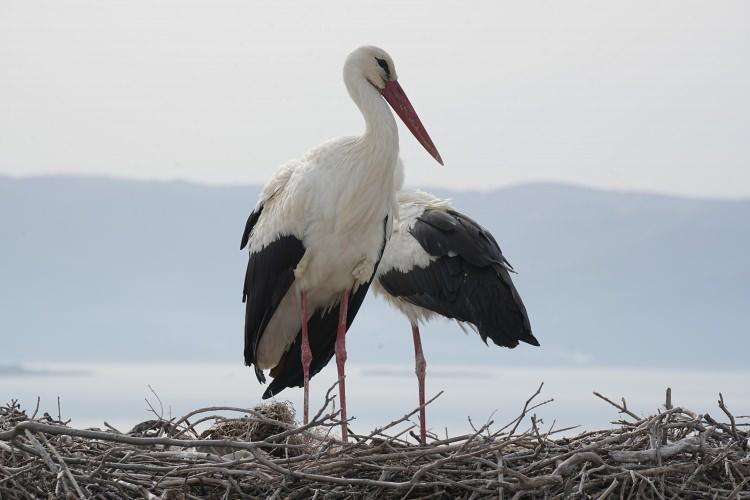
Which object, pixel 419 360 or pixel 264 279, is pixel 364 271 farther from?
pixel 419 360

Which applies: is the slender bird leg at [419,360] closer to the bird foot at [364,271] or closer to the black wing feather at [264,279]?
the black wing feather at [264,279]

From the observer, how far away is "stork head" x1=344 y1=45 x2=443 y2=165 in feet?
21.0

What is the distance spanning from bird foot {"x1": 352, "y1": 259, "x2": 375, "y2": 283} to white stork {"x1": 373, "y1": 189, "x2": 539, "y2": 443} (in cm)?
99

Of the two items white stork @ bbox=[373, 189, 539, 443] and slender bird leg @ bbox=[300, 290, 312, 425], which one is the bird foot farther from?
white stork @ bbox=[373, 189, 539, 443]

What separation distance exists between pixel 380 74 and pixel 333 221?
2.46ft

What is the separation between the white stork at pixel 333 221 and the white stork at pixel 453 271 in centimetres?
85

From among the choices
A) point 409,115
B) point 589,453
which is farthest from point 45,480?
point 409,115

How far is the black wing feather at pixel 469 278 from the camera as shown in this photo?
7.44 meters

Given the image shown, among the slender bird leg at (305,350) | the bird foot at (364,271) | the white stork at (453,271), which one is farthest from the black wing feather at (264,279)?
the white stork at (453,271)

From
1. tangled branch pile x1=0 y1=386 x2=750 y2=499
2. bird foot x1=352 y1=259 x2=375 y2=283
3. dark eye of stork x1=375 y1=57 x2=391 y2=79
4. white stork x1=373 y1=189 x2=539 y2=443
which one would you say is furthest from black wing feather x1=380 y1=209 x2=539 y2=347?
tangled branch pile x1=0 y1=386 x2=750 y2=499

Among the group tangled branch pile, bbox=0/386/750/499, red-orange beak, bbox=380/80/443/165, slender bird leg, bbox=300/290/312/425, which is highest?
red-orange beak, bbox=380/80/443/165

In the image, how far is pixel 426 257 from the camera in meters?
7.50

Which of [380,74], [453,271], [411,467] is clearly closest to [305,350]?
[453,271]

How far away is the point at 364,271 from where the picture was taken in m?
6.49
